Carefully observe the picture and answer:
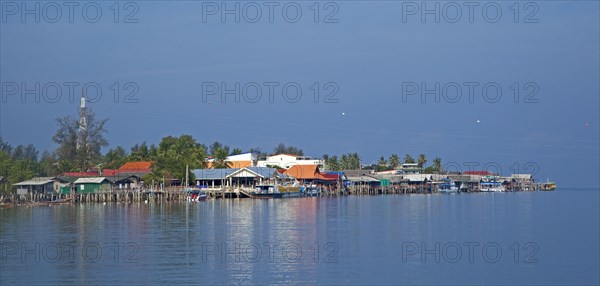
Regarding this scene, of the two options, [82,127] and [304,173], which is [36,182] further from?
[304,173]

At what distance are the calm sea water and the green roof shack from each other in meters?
27.4

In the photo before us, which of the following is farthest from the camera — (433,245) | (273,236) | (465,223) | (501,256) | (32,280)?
(465,223)

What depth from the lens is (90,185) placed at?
82.3m

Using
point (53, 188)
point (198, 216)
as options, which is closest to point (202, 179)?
point (53, 188)

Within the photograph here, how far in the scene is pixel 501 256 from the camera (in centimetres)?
3372

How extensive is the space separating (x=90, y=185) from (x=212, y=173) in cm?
1818

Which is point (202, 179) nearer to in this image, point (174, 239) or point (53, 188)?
point (53, 188)

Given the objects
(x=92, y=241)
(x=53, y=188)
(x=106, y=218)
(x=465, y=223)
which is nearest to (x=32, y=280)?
(x=92, y=241)

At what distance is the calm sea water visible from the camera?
2781 centimetres

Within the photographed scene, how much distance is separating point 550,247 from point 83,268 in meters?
21.2

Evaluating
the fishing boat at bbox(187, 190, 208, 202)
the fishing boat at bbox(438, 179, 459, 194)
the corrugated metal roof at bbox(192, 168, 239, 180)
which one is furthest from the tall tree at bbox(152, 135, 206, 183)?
the fishing boat at bbox(438, 179, 459, 194)

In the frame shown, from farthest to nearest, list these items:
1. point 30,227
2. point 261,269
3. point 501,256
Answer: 1. point 30,227
2. point 501,256
3. point 261,269

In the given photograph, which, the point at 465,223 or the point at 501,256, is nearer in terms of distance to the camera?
the point at 501,256

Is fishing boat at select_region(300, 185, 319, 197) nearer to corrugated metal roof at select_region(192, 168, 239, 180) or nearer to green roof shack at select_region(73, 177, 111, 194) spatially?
corrugated metal roof at select_region(192, 168, 239, 180)
